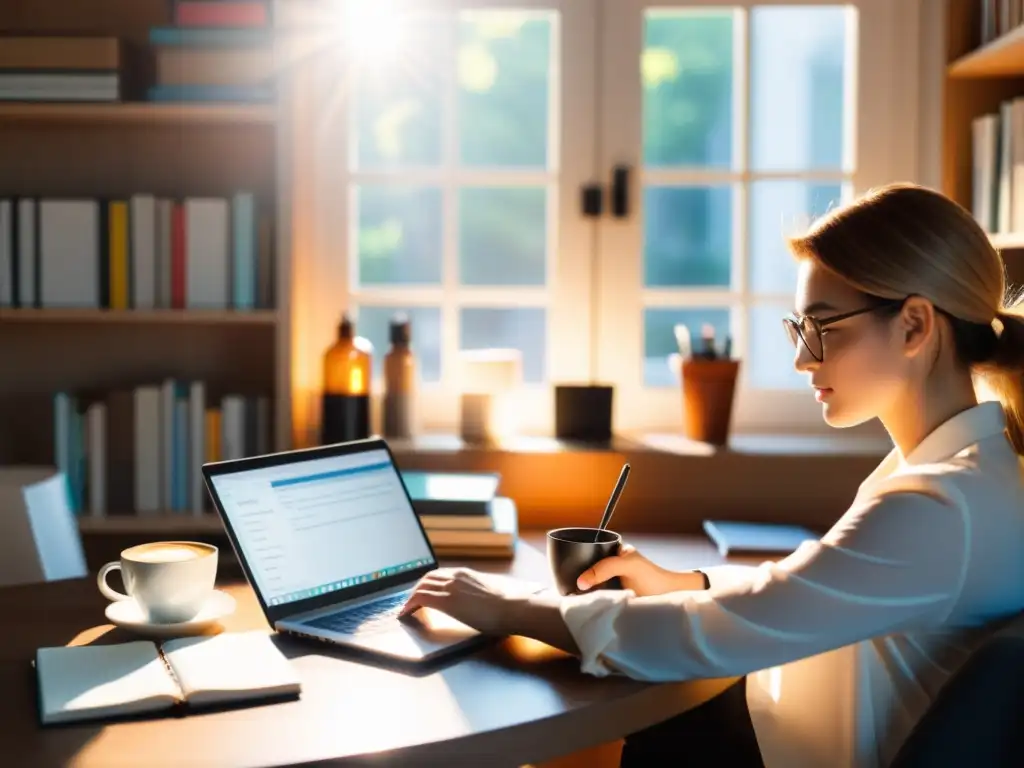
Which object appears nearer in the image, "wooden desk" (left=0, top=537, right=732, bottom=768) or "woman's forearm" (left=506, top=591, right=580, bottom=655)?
"wooden desk" (left=0, top=537, right=732, bottom=768)

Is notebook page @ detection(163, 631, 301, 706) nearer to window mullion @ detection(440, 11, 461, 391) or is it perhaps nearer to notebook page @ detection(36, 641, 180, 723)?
notebook page @ detection(36, 641, 180, 723)

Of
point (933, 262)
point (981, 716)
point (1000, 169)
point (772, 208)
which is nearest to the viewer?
point (981, 716)

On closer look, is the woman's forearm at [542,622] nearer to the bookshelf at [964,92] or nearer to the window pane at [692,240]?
the window pane at [692,240]

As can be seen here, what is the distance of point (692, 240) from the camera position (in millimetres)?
2713

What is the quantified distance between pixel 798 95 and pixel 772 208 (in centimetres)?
27

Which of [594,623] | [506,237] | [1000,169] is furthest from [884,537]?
[506,237]

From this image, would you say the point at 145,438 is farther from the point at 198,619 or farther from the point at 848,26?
the point at 848,26

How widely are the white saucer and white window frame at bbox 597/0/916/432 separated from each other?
1.37m

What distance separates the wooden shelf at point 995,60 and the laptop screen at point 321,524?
1423 millimetres

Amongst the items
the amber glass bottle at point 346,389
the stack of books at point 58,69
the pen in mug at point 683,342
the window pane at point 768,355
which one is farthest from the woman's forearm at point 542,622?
the stack of books at point 58,69

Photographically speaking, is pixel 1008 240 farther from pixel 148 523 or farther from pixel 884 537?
pixel 148 523

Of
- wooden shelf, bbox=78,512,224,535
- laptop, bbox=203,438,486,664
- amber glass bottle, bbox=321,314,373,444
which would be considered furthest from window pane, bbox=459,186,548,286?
laptop, bbox=203,438,486,664

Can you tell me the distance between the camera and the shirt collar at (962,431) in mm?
1273

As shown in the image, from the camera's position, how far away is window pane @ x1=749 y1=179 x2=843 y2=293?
103 inches
